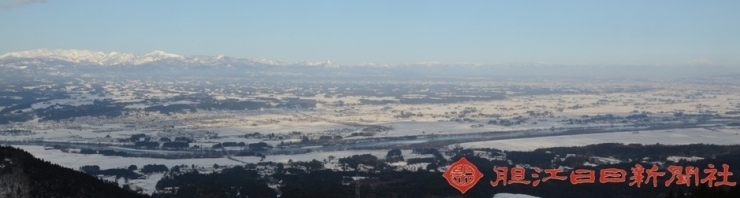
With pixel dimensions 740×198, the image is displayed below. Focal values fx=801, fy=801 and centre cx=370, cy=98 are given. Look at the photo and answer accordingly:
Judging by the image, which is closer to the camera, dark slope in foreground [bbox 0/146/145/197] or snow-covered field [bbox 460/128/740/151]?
dark slope in foreground [bbox 0/146/145/197]

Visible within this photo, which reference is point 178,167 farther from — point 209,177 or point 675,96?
point 675,96

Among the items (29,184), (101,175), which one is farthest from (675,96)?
(29,184)

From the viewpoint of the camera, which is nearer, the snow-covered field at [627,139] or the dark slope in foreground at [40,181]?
the dark slope in foreground at [40,181]

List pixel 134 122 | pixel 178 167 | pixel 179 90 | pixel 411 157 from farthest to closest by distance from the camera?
pixel 179 90
pixel 134 122
pixel 411 157
pixel 178 167

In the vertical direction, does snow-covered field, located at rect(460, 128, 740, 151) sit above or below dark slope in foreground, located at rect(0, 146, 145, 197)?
below

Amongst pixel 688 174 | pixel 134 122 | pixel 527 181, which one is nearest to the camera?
pixel 688 174

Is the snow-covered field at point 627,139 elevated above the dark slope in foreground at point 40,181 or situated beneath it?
situated beneath

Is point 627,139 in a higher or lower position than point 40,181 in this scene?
lower

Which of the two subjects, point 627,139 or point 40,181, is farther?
point 627,139
